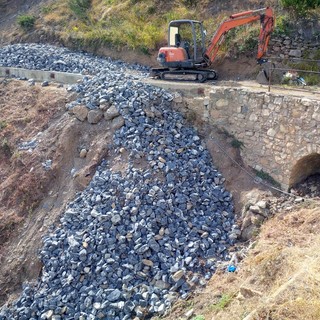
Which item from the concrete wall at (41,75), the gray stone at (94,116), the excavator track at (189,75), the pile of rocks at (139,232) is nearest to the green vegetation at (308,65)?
the excavator track at (189,75)

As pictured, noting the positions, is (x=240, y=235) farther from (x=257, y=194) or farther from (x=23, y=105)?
(x=23, y=105)

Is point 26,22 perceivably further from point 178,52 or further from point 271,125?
point 271,125

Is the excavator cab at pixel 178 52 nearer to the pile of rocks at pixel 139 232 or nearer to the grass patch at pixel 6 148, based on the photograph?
the pile of rocks at pixel 139 232

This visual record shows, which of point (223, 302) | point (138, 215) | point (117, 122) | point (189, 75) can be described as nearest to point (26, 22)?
point (189, 75)

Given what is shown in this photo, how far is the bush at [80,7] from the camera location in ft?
65.8

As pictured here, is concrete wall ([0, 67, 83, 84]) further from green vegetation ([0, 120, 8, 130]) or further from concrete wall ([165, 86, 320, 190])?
concrete wall ([165, 86, 320, 190])

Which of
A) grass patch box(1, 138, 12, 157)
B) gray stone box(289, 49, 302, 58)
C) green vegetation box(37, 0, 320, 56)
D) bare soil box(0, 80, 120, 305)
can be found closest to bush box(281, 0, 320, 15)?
green vegetation box(37, 0, 320, 56)

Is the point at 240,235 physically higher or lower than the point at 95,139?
lower

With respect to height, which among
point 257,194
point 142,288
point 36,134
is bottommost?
point 142,288

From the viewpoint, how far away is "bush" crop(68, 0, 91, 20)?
65.8 feet

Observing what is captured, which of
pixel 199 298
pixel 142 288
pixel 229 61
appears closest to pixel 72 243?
pixel 142 288

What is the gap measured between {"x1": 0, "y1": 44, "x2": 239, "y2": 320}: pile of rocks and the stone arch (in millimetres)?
1649

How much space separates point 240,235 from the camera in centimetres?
980

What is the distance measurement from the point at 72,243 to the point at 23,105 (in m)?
6.21
